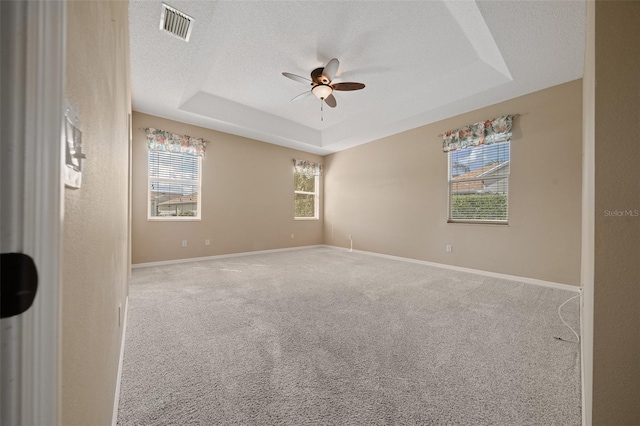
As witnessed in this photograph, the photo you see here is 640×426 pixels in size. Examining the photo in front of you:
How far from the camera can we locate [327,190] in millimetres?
6504

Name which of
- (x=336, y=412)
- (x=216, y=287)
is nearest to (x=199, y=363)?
(x=336, y=412)

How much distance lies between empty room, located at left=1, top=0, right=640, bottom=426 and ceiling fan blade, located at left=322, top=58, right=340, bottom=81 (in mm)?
120

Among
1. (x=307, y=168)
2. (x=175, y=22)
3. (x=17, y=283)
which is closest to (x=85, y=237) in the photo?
(x=17, y=283)

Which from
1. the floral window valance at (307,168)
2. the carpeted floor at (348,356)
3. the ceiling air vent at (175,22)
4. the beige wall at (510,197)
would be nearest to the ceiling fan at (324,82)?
the ceiling air vent at (175,22)

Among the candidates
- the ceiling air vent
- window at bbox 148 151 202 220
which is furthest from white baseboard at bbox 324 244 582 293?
the ceiling air vent

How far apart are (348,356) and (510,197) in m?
3.30

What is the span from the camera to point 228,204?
16.3ft

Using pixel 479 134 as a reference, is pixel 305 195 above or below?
below

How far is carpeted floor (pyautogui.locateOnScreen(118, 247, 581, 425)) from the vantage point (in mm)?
1209

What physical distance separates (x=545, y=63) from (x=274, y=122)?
3955 millimetres

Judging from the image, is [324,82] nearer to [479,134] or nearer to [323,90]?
[323,90]

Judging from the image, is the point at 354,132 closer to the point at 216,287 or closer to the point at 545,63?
the point at 545,63

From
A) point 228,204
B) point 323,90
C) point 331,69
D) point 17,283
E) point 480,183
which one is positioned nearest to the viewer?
point 17,283

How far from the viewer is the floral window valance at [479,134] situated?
11.5 ft
